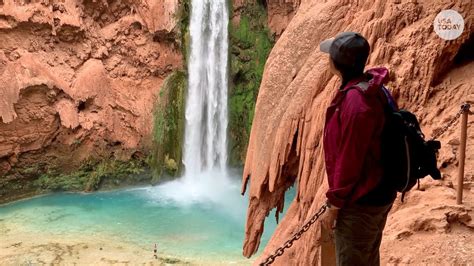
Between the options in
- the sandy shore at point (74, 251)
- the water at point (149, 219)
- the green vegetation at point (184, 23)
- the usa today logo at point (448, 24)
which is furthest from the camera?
the green vegetation at point (184, 23)

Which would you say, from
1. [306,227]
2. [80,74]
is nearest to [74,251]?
[80,74]

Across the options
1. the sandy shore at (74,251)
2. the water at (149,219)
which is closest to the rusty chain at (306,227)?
the sandy shore at (74,251)

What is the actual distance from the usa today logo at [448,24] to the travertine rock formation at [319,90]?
0.08 m

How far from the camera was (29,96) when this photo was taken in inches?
570

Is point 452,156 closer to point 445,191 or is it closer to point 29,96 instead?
point 445,191

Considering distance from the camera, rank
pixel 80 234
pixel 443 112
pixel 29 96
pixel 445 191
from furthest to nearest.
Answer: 1. pixel 29 96
2. pixel 80 234
3. pixel 443 112
4. pixel 445 191

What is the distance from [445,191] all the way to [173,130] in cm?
1350

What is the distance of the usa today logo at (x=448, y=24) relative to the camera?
429 cm

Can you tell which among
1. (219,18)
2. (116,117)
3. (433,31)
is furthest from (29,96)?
(433,31)

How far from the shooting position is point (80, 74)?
15.4m

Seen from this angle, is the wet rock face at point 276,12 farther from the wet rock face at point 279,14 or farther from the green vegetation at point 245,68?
the green vegetation at point 245,68

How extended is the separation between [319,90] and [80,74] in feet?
40.5

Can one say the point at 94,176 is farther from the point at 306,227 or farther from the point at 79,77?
the point at 306,227

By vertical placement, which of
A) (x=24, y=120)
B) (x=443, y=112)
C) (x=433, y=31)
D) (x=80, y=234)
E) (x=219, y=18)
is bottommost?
(x=80, y=234)
